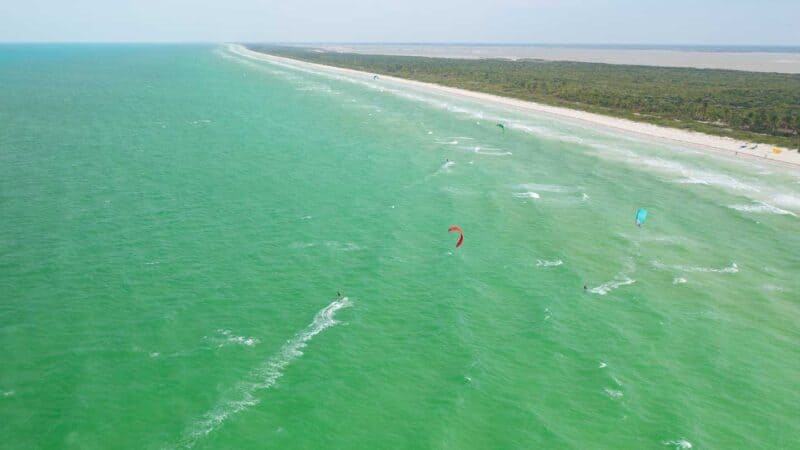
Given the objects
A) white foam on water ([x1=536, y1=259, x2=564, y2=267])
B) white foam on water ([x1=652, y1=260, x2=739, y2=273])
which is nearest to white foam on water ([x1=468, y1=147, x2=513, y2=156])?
white foam on water ([x1=536, y1=259, x2=564, y2=267])

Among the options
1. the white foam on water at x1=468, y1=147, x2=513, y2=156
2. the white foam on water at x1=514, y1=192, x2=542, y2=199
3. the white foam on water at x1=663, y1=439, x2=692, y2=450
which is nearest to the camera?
the white foam on water at x1=663, y1=439, x2=692, y2=450

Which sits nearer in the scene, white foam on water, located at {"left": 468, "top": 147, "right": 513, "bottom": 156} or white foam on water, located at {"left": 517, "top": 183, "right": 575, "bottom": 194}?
white foam on water, located at {"left": 517, "top": 183, "right": 575, "bottom": 194}

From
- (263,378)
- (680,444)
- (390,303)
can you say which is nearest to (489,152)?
(390,303)

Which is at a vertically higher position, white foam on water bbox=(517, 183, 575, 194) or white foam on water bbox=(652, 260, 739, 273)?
white foam on water bbox=(517, 183, 575, 194)

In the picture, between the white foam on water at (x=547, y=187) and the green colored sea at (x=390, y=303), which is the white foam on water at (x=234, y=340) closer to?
the green colored sea at (x=390, y=303)

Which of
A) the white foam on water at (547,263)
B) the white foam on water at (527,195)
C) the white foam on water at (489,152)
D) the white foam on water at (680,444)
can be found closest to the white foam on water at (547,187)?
the white foam on water at (527,195)

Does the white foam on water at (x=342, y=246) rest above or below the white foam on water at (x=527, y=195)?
below

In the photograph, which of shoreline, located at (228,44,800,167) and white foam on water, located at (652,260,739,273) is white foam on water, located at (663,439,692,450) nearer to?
white foam on water, located at (652,260,739,273)
